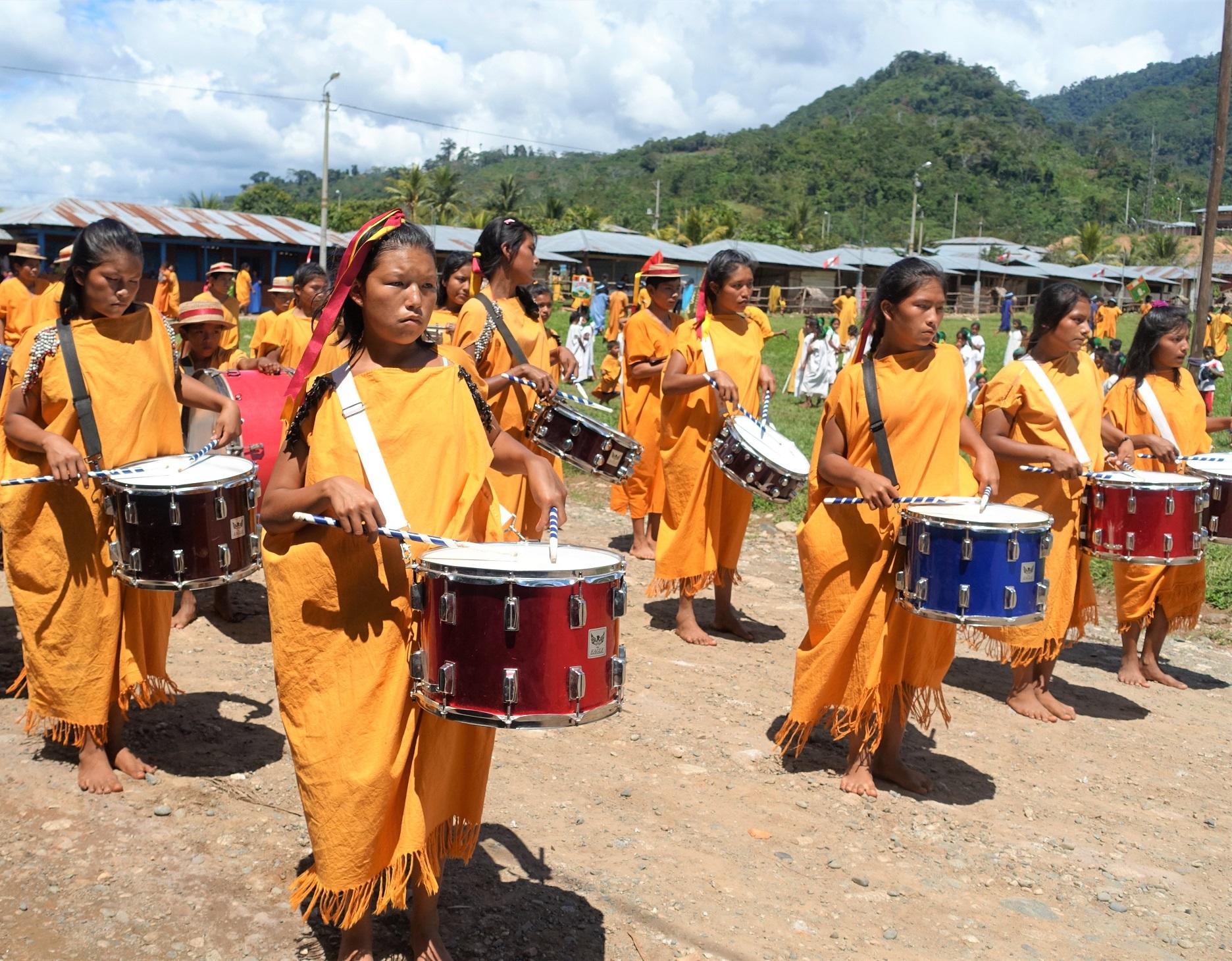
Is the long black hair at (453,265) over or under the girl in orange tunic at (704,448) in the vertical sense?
over

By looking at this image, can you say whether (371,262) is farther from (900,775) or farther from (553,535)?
(900,775)

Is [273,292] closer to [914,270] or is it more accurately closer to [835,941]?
[914,270]

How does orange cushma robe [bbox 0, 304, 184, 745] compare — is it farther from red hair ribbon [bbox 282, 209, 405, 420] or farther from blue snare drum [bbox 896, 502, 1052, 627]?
blue snare drum [bbox 896, 502, 1052, 627]

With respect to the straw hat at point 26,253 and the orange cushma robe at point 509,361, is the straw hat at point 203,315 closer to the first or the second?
the orange cushma robe at point 509,361

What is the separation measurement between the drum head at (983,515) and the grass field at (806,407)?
2.44 metres

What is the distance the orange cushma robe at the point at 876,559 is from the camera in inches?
188

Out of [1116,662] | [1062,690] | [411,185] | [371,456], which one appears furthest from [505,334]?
[411,185]

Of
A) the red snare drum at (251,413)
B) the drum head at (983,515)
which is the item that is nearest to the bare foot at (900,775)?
the drum head at (983,515)

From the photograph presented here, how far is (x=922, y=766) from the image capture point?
547cm

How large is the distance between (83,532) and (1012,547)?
11.5 ft

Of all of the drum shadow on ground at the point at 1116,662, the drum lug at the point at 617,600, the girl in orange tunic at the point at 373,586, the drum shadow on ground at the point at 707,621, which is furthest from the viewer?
the drum shadow on ground at the point at 707,621

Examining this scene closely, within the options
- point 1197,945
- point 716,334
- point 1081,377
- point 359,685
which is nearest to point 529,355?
point 716,334

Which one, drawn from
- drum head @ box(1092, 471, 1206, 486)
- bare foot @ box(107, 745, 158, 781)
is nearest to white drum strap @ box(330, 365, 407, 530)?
bare foot @ box(107, 745, 158, 781)

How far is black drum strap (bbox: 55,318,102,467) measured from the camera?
4473 millimetres
